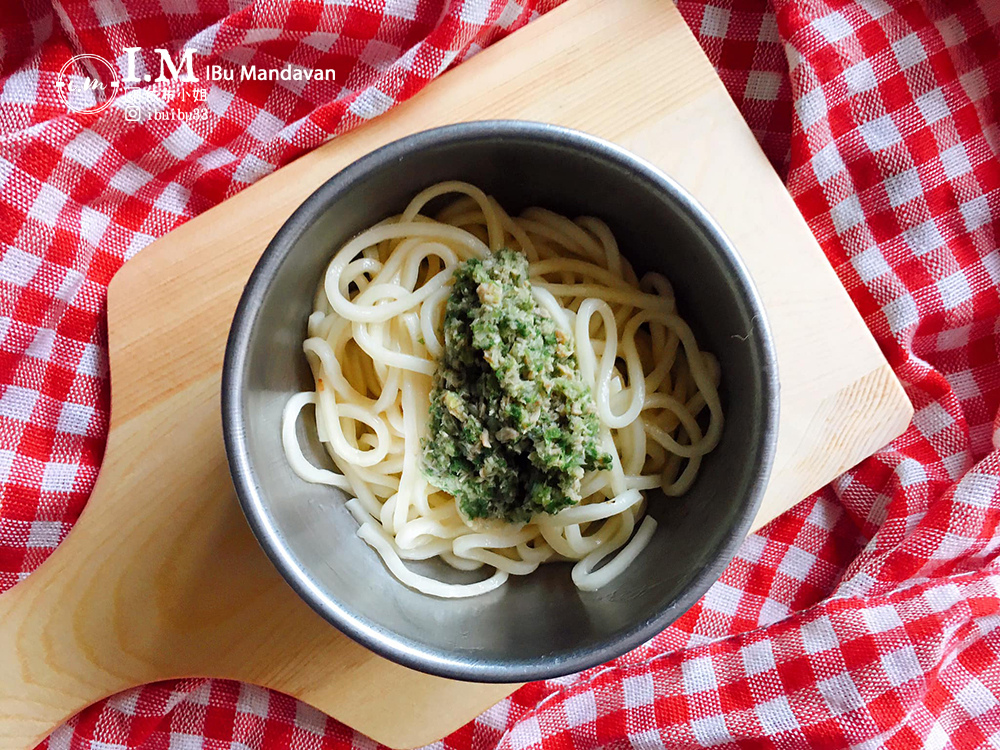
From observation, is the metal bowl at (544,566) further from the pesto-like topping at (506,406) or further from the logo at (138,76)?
the logo at (138,76)

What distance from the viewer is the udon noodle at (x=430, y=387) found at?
1.86 m

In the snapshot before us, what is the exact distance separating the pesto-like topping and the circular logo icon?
1.20 m

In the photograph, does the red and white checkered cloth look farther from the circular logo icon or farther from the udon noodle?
the udon noodle

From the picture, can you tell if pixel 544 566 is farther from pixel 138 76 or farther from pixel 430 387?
pixel 138 76

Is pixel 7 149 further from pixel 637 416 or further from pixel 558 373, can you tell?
pixel 637 416

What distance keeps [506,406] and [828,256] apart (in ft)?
3.90

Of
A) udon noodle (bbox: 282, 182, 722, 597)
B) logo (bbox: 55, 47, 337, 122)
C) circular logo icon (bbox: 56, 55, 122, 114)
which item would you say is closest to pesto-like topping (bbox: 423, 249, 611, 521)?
udon noodle (bbox: 282, 182, 722, 597)

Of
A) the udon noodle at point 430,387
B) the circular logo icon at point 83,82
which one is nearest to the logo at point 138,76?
the circular logo icon at point 83,82

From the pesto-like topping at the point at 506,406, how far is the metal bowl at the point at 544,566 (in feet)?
0.71

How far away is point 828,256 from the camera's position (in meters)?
2.30

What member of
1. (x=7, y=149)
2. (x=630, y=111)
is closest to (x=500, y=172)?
(x=630, y=111)

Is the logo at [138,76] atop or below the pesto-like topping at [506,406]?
atop

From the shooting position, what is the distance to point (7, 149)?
2.11m

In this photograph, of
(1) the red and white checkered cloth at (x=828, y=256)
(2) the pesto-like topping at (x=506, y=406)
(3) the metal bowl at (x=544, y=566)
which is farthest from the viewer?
(1) the red and white checkered cloth at (x=828, y=256)
